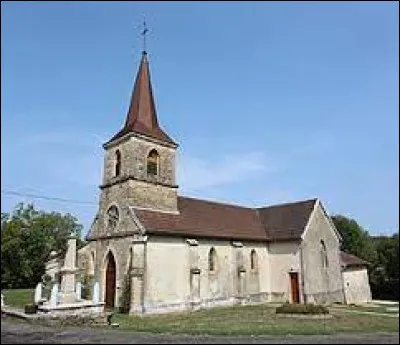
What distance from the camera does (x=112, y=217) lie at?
27219 mm

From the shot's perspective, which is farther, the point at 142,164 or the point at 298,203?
the point at 298,203

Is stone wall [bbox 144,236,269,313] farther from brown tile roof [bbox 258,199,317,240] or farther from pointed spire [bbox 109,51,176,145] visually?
pointed spire [bbox 109,51,176,145]

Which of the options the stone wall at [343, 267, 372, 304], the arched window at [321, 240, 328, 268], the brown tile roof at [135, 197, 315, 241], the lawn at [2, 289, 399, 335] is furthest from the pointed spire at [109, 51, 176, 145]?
the stone wall at [343, 267, 372, 304]

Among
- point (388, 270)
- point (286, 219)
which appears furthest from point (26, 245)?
point (388, 270)

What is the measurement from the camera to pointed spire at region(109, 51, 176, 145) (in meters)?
28.7

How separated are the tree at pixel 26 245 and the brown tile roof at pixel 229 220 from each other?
16543 mm

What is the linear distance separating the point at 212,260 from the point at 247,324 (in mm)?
9682

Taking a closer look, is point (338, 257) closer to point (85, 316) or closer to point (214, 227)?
point (214, 227)

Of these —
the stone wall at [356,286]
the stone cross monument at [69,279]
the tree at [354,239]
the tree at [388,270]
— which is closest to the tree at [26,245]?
the stone cross monument at [69,279]

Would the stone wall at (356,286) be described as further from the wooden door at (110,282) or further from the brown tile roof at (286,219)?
the wooden door at (110,282)

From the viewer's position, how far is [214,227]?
29453 mm

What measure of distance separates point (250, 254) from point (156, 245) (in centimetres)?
935

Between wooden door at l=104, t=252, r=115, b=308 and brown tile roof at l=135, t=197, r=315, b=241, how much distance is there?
146 inches

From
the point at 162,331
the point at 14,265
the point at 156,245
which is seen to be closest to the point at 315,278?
the point at 156,245
